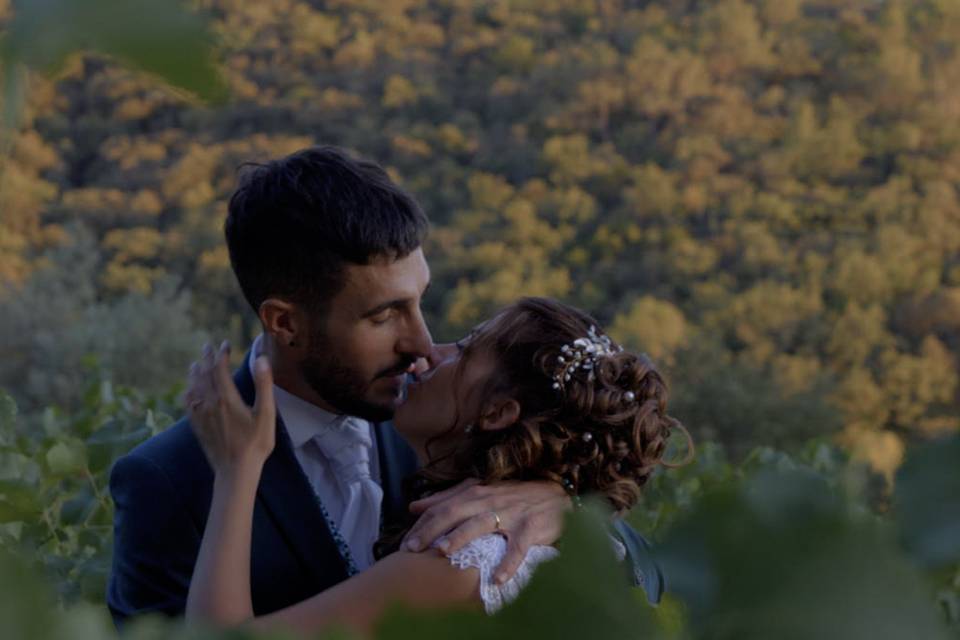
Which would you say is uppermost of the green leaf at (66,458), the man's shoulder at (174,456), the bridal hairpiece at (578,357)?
the bridal hairpiece at (578,357)

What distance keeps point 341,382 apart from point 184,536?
0.31 meters

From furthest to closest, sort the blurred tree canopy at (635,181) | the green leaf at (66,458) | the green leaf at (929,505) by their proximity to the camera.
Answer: the blurred tree canopy at (635,181) → the green leaf at (66,458) → the green leaf at (929,505)

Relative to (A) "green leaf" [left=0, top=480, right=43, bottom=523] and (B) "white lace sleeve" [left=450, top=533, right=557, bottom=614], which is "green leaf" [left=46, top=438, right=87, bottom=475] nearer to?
(A) "green leaf" [left=0, top=480, right=43, bottom=523]

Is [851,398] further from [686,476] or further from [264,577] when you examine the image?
[264,577]

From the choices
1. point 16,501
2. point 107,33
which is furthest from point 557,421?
point 107,33

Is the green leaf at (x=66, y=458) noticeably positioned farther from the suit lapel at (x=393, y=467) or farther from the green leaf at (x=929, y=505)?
the green leaf at (x=929, y=505)

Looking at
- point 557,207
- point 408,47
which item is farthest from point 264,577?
point 408,47

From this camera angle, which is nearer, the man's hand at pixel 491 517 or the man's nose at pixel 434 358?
the man's hand at pixel 491 517

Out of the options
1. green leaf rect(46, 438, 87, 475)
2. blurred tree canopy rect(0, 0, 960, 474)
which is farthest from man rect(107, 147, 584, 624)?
blurred tree canopy rect(0, 0, 960, 474)

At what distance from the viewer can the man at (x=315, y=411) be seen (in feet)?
5.53

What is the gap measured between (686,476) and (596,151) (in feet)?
47.6

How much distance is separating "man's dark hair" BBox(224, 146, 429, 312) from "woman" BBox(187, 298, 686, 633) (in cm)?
23

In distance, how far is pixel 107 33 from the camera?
0.20 m

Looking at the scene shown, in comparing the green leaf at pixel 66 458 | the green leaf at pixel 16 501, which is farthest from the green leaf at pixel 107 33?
the green leaf at pixel 66 458
